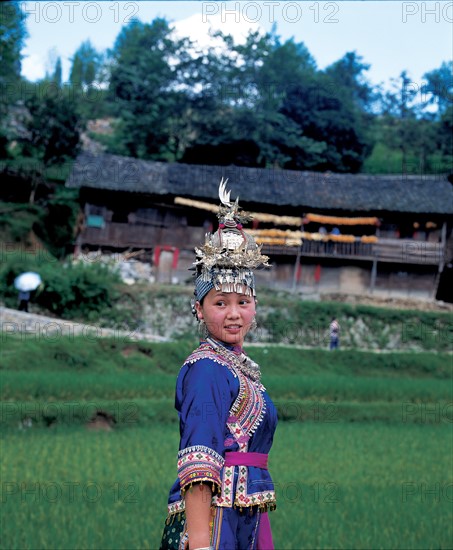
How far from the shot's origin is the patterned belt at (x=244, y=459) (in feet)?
10.9

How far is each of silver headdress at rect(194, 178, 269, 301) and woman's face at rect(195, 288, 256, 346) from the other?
30 mm

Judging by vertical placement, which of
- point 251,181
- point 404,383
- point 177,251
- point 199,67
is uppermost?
point 199,67

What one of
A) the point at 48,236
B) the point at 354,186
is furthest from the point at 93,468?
the point at 48,236

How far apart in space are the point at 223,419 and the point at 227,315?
0.45 metres

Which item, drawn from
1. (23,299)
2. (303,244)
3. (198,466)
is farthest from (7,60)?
(198,466)

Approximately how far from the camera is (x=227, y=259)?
348 cm

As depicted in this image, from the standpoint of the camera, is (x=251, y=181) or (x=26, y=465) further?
(x=251, y=181)

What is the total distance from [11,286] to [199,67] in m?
18.1

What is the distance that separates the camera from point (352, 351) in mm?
20484

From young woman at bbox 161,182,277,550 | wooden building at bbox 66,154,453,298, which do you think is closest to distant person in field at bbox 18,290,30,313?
wooden building at bbox 66,154,453,298

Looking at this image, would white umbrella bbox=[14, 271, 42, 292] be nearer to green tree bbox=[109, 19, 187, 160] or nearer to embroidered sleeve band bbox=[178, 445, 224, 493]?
green tree bbox=[109, 19, 187, 160]

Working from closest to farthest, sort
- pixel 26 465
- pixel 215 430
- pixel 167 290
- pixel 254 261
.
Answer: pixel 215 430
pixel 254 261
pixel 26 465
pixel 167 290

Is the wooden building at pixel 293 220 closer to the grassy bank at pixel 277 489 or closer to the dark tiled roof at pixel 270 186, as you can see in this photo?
the dark tiled roof at pixel 270 186

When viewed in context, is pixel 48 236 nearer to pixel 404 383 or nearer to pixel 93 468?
pixel 404 383
